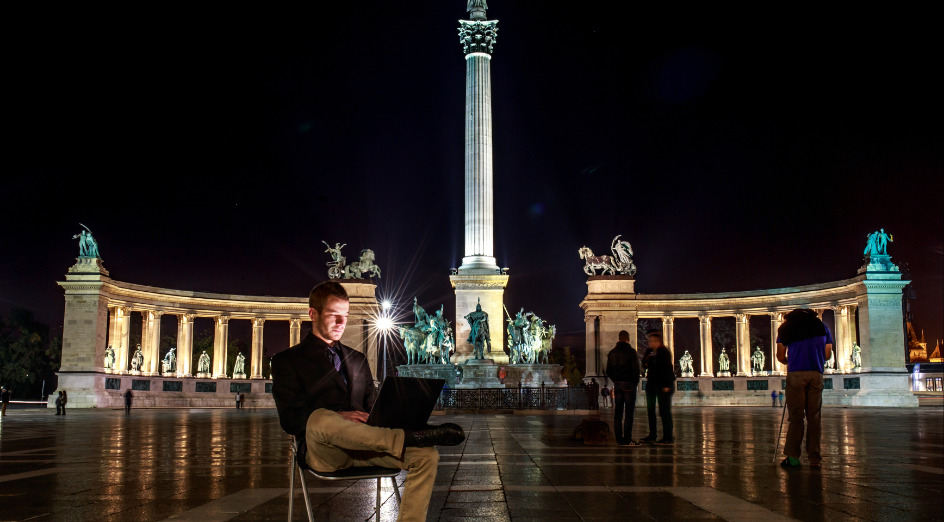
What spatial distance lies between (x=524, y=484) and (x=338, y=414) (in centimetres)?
506

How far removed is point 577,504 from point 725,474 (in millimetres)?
3713

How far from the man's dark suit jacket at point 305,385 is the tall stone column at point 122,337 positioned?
68.1 metres

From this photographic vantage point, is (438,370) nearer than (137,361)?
Yes

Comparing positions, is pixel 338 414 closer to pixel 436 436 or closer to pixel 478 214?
pixel 436 436

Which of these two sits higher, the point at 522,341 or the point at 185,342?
the point at 185,342

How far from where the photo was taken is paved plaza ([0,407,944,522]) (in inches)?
315

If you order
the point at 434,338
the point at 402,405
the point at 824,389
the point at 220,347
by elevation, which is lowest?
the point at 824,389

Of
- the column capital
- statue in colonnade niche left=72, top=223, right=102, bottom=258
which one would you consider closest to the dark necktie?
the column capital

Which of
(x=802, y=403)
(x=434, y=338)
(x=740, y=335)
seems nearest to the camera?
(x=802, y=403)

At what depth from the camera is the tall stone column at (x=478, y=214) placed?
51250mm

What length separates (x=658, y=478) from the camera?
1078 cm

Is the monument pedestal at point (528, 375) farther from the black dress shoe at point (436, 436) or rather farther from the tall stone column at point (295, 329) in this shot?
the black dress shoe at point (436, 436)

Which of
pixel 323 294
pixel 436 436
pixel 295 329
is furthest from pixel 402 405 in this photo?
pixel 295 329

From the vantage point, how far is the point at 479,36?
2137 inches
